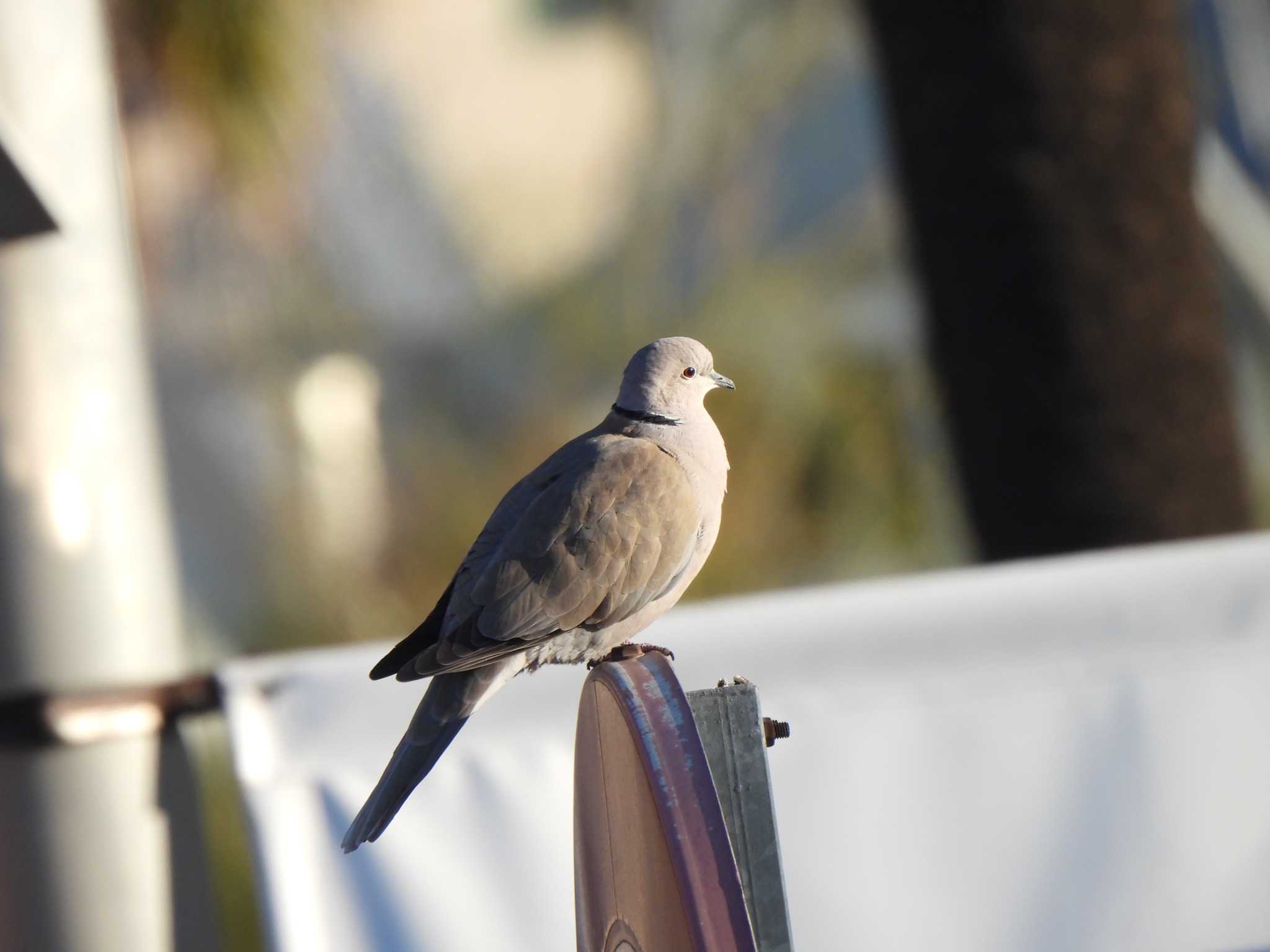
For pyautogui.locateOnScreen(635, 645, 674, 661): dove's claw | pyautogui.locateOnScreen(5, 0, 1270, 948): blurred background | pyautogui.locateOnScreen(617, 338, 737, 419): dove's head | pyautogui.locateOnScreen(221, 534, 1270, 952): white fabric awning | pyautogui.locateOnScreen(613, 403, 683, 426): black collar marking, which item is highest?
pyautogui.locateOnScreen(5, 0, 1270, 948): blurred background

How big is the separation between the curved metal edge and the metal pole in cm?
132

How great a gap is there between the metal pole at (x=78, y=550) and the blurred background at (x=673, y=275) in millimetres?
294

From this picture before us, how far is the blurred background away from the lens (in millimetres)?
3533

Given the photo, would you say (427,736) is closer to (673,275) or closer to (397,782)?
(397,782)

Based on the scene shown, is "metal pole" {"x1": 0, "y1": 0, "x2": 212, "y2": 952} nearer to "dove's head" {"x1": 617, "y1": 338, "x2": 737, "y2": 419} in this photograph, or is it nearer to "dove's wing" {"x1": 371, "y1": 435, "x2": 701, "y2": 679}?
"dove's wing" {"x1": 371, "y1": 435, "x2": 701, "y2": 679}

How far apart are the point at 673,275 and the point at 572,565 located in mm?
11168

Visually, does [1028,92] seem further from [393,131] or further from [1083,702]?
[393,131]


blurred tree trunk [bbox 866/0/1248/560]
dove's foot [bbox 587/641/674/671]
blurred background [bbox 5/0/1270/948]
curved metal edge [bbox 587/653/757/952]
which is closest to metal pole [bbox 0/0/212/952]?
blurred background [bbox 5/0/1270/948]

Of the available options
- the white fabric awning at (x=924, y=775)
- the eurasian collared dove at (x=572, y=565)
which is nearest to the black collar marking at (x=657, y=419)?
the eurasian collared dove at (x=572, y=565)

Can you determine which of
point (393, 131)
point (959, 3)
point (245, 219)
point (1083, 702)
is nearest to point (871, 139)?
point (393, 131)

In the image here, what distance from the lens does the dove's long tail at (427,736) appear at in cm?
179

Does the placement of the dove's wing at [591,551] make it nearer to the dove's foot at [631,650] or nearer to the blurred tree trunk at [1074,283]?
the dove's foot at [631,650]

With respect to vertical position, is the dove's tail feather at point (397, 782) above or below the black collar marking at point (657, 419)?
below

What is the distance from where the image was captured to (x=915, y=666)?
2107mm
